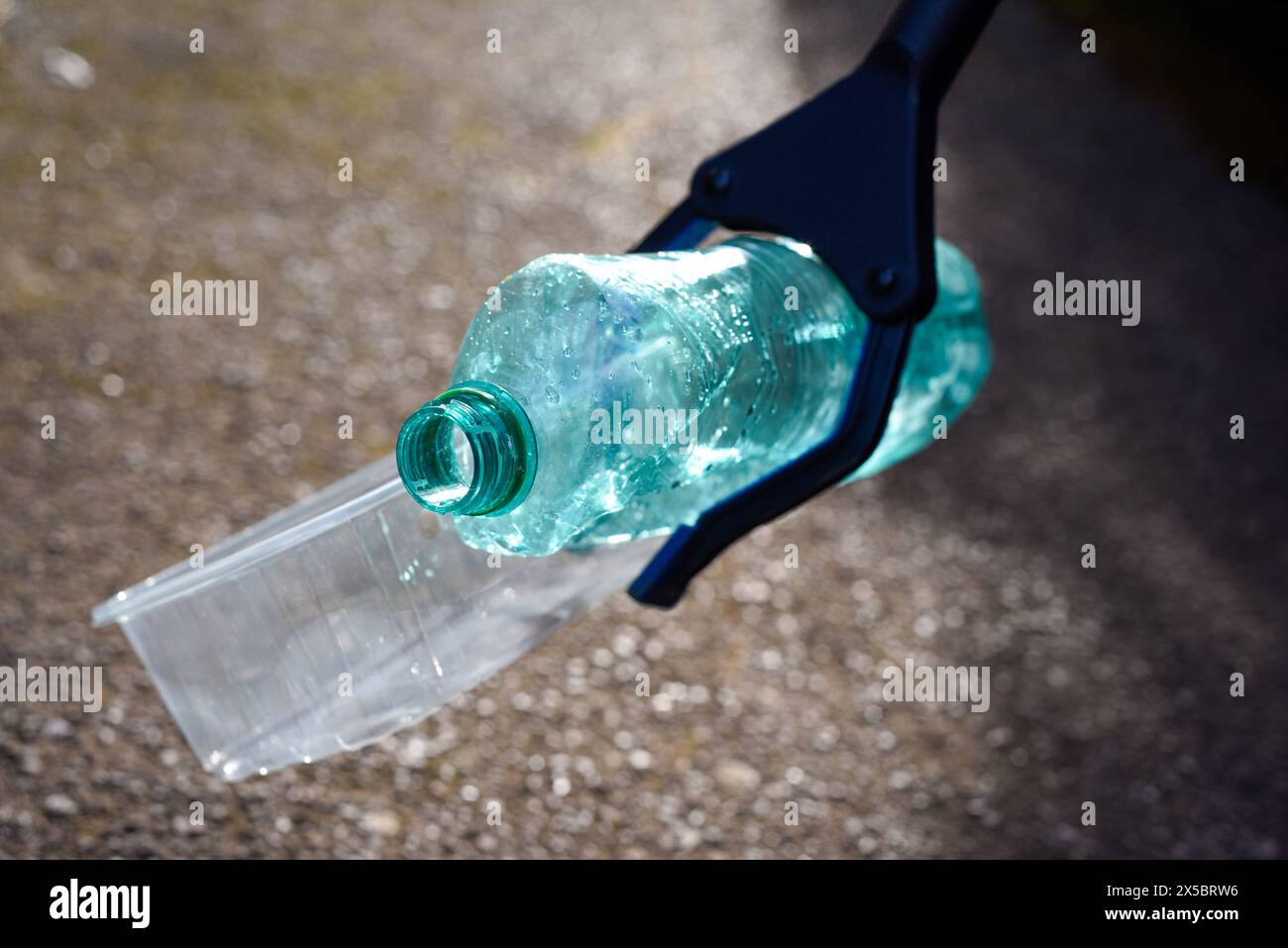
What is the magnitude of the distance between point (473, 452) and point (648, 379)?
0.13m

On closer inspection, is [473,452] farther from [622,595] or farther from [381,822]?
[622,595]

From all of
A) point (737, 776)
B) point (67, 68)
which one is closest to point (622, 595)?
point (737, 776)

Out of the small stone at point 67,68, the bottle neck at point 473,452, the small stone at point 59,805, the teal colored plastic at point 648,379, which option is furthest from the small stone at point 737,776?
the small stone at point 67,68

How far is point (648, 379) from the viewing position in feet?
2.49

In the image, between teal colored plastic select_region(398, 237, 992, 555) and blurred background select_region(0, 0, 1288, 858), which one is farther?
blurred background select_region(0, 0, 1288, 858)

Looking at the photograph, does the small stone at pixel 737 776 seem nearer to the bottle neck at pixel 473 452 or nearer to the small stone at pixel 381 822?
the small stone at pixel 381 822

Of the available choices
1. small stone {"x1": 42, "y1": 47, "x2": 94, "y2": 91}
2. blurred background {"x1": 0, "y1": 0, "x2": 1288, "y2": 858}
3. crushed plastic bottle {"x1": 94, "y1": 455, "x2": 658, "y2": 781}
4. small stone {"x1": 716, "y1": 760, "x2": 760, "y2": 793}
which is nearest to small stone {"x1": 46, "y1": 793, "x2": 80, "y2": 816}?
blurred background {"x1": 0, "y1": 0, "x2": 1288, "y2": 858}

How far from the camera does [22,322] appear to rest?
1.85 metres

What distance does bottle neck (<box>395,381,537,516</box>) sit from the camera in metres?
0.67

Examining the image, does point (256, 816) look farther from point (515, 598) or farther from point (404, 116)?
point (404, 116)

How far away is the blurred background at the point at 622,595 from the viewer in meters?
A: 1.38

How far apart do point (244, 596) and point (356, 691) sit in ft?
0.33

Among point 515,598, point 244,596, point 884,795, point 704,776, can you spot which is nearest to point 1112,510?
point 884,795

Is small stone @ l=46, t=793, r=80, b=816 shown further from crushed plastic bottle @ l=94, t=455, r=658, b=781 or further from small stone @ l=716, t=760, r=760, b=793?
small stone @ l=716, t=760, r=760, b=793
